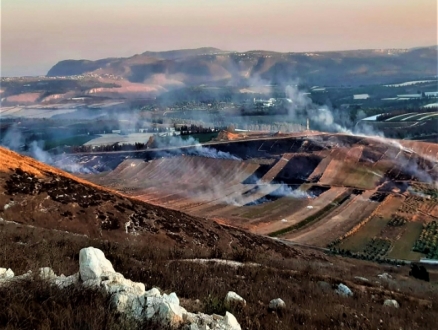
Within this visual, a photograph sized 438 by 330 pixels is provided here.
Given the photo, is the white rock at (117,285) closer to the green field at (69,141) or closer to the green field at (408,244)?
the green field at (408,244)

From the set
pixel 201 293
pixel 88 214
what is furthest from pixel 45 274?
pixel 88 214

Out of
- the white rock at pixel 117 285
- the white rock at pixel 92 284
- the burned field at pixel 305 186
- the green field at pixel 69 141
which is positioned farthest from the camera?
the green field at pixel 69 141

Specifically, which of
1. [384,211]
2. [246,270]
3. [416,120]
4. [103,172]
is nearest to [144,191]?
[103,172]

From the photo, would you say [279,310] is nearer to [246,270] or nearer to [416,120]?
[246,270]

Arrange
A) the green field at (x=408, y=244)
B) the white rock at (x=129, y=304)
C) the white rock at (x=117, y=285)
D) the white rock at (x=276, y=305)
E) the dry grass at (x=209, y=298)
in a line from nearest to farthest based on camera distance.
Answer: the dry grass at (x=209, y=298) → the white rock at (x=129, y=304) → the white rock at (x=117, y=285) → the white rock at (x=276, y=305) → the green field at (x=408, y=244)

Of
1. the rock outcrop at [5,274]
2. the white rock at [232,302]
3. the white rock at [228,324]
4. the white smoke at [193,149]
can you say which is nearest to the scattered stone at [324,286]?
the white rock at [232,302]

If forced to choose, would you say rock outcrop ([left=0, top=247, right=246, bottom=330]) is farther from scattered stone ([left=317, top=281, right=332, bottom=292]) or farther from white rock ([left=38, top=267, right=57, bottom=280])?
scattered stone ([left=317, top=281, right=332, bottom=292])
